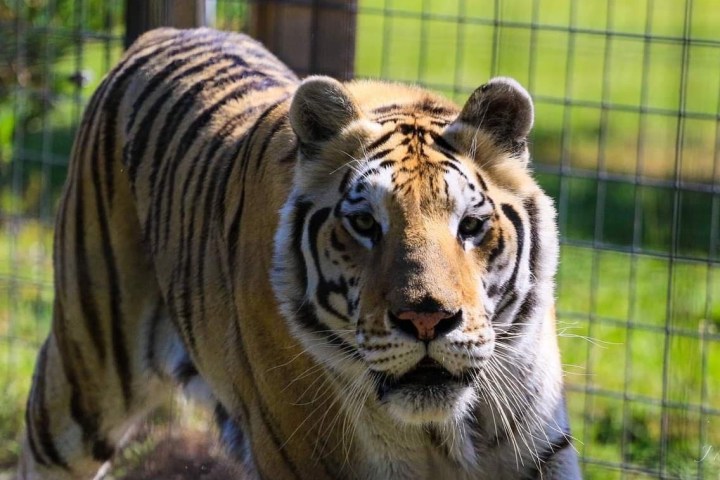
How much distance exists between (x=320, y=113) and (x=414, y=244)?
44 centimetres

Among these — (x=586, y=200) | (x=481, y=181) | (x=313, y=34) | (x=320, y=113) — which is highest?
(x=313, y=34)

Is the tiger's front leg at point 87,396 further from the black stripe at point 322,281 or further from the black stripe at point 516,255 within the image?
the black stripe at point 516,255

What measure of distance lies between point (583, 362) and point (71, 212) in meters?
2.09

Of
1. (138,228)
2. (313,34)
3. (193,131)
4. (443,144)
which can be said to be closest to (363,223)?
(443,144)

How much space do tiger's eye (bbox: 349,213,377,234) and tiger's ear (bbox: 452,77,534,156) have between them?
0.93 feet

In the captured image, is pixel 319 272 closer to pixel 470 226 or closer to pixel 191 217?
pixel 470 226

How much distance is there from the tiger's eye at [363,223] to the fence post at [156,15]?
1.77 m

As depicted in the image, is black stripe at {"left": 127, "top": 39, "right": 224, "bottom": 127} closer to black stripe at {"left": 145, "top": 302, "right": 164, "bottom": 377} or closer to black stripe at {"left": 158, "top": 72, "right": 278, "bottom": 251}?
black stripe at {"left": 158, "top": 72, "right": 278, "bottom": 251}

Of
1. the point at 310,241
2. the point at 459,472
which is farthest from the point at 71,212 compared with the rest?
the point at 459,472

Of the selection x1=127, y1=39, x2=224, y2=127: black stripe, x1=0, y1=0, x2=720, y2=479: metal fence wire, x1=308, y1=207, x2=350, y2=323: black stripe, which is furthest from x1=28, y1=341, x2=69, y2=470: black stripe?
x1=308, y1=207, x2=350, y2=323: black stripe

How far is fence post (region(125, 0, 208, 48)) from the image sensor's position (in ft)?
12.5

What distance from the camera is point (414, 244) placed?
7.07ft

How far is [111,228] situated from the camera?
10.4ft

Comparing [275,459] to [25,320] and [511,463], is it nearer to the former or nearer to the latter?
[511,463]
